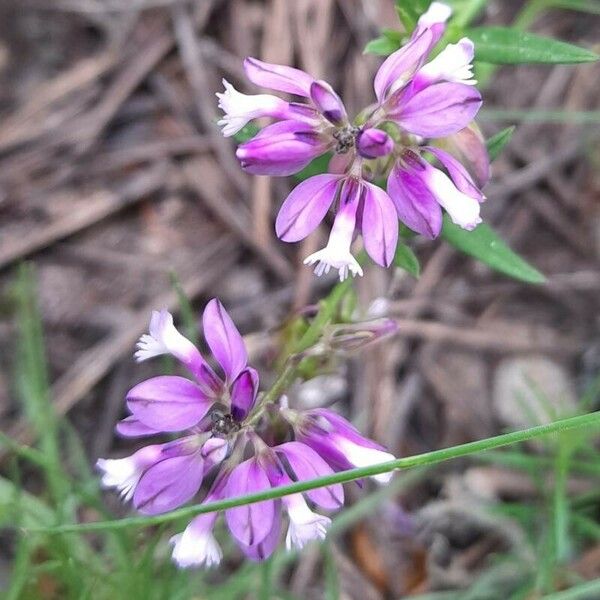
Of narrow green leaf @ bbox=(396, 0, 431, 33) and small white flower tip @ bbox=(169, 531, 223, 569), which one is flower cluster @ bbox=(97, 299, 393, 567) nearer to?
small white flower tip @ bbox=(169, 531, 223, 569)

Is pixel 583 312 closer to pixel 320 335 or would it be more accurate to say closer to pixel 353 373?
pixel 353 373

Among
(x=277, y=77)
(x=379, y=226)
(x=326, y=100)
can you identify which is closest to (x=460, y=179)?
(x=379, y=226)

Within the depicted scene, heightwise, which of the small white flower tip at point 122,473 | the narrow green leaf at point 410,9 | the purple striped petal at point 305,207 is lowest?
the small white flower tip at point 122,473

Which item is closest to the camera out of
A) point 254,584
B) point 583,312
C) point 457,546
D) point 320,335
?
point 320,335

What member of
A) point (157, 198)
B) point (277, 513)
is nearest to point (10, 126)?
point (157, 198)

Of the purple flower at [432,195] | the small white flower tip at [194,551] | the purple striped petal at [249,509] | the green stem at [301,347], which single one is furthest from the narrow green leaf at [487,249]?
the small white flower tip at [194,551]

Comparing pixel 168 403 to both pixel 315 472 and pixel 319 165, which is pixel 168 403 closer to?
pixel 315 472

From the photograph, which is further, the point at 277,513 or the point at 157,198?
the point at 157,198

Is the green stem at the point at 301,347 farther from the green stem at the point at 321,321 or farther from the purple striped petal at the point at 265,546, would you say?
the purple striped petal at the point at 265,546
